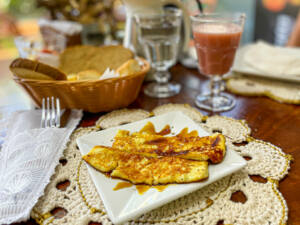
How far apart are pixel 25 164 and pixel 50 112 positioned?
0.29 meters

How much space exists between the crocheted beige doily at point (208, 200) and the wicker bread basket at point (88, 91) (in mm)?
240

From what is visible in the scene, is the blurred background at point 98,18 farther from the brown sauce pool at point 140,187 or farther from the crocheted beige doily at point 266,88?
the brown sauce pool at point 140,187

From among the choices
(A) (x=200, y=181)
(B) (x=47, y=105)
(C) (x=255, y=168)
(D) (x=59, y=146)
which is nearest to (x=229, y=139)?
(C) (x=255, y=168)

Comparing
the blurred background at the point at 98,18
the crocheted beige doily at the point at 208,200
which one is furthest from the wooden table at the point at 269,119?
the blurred background at the point at 98,18

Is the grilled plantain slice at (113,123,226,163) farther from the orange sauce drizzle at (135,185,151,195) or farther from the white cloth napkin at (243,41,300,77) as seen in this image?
the white cloth napkin at (243,41,300,77)

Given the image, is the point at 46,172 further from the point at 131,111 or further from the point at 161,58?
the point at 161,58

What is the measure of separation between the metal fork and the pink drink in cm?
53

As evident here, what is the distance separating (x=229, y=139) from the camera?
0.67 metres

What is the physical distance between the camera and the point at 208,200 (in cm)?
48

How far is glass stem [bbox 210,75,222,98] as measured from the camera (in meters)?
0.93

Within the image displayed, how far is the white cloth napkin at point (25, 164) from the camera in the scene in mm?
465

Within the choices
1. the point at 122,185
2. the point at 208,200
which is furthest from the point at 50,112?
the point at 208,200

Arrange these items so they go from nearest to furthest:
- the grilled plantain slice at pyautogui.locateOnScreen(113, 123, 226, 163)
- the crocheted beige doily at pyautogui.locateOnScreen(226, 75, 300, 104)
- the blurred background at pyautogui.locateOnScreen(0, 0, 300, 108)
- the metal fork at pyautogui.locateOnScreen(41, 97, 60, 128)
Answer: the grilled plantain slice at pyautogui.locateOnScreen(113, 123, 226, 163) → the metal fork at pyautogui.locateOnScreen(41, 97, 60, 128) → the crocheted beige doily at pyautogui.locateOnScreen(226, 75, 300, 104) → the blurred background at pyautogui.locateOnScreen(0, 0, 300, 108)

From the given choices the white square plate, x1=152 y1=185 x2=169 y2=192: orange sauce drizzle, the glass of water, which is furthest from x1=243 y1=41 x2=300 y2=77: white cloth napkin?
x1=152 y1=185 x2=169 y2=192: orange sauce drizzle
